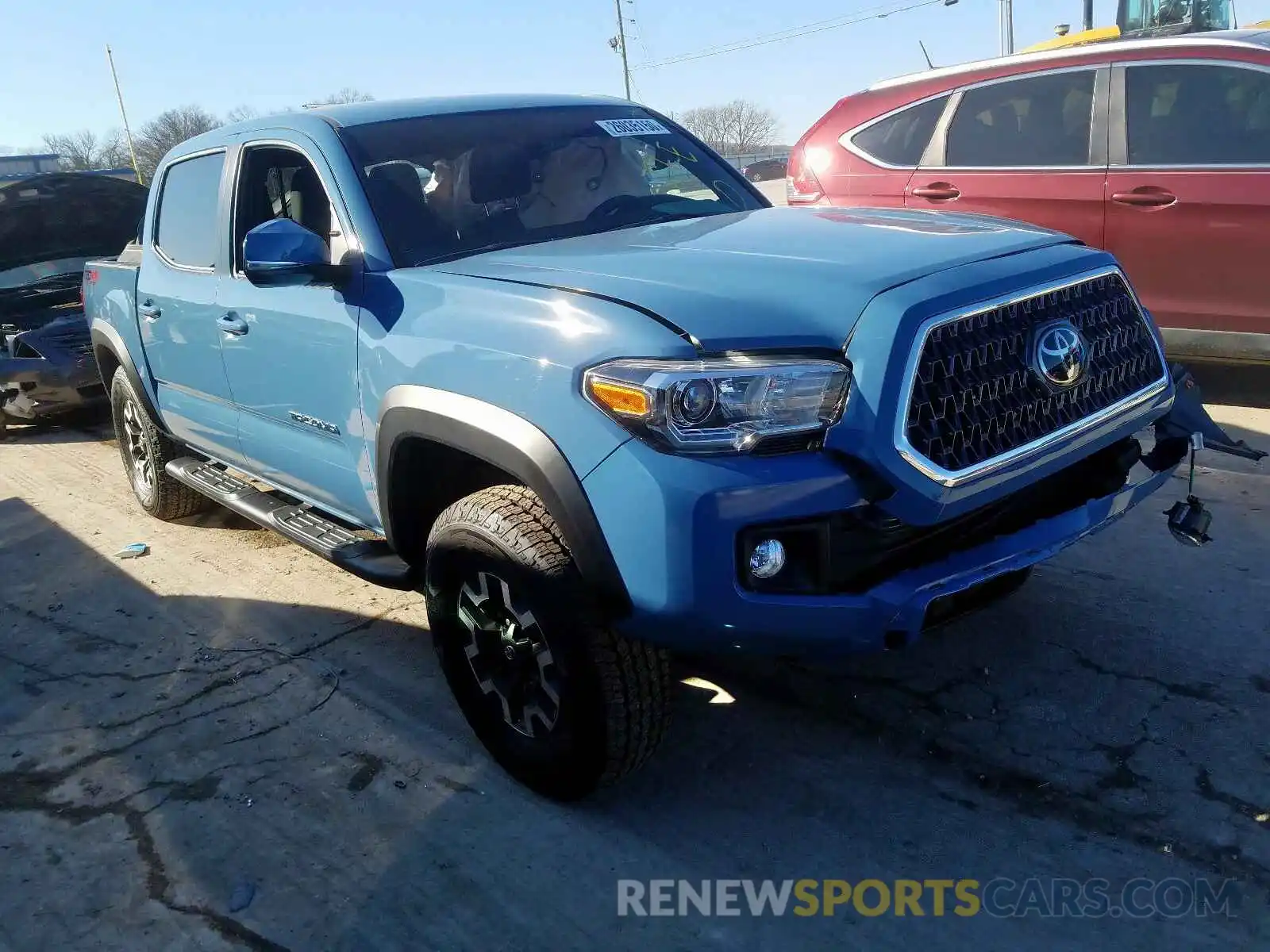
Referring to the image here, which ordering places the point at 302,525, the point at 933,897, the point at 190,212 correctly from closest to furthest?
the point at 933,897, the point at 302,525, the point at 190,212

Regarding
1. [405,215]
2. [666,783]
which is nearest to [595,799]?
[666,783]

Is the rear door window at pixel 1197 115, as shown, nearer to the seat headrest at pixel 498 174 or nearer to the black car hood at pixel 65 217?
the seat headrest at pixel 498 174

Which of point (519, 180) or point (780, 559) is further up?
point (519, 180)

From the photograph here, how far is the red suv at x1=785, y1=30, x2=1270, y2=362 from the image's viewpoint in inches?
209

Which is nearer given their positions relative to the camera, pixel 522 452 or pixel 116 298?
pixel 522 452

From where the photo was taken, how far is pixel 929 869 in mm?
2549

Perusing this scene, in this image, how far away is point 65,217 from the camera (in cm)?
826

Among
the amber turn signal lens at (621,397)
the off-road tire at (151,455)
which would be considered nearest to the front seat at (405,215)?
the amber turn signal lens at (621,397)

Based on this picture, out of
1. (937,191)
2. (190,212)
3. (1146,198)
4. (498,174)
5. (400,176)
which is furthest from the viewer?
(937,191)

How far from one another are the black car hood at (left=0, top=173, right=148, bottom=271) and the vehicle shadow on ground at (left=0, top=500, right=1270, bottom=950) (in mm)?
5313

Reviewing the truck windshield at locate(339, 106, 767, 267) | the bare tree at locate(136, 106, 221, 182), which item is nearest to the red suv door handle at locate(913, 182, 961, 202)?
the truck windshield at locate(339, 106, 767, 267)

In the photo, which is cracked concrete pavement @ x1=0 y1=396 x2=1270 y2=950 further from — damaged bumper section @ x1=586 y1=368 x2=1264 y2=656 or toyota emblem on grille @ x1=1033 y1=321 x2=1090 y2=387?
toyota emblem on grille @ x1=1033 y1=321 x2=1090 y2=387

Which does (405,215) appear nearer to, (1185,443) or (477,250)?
(477,250)

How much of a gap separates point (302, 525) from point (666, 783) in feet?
5.57
